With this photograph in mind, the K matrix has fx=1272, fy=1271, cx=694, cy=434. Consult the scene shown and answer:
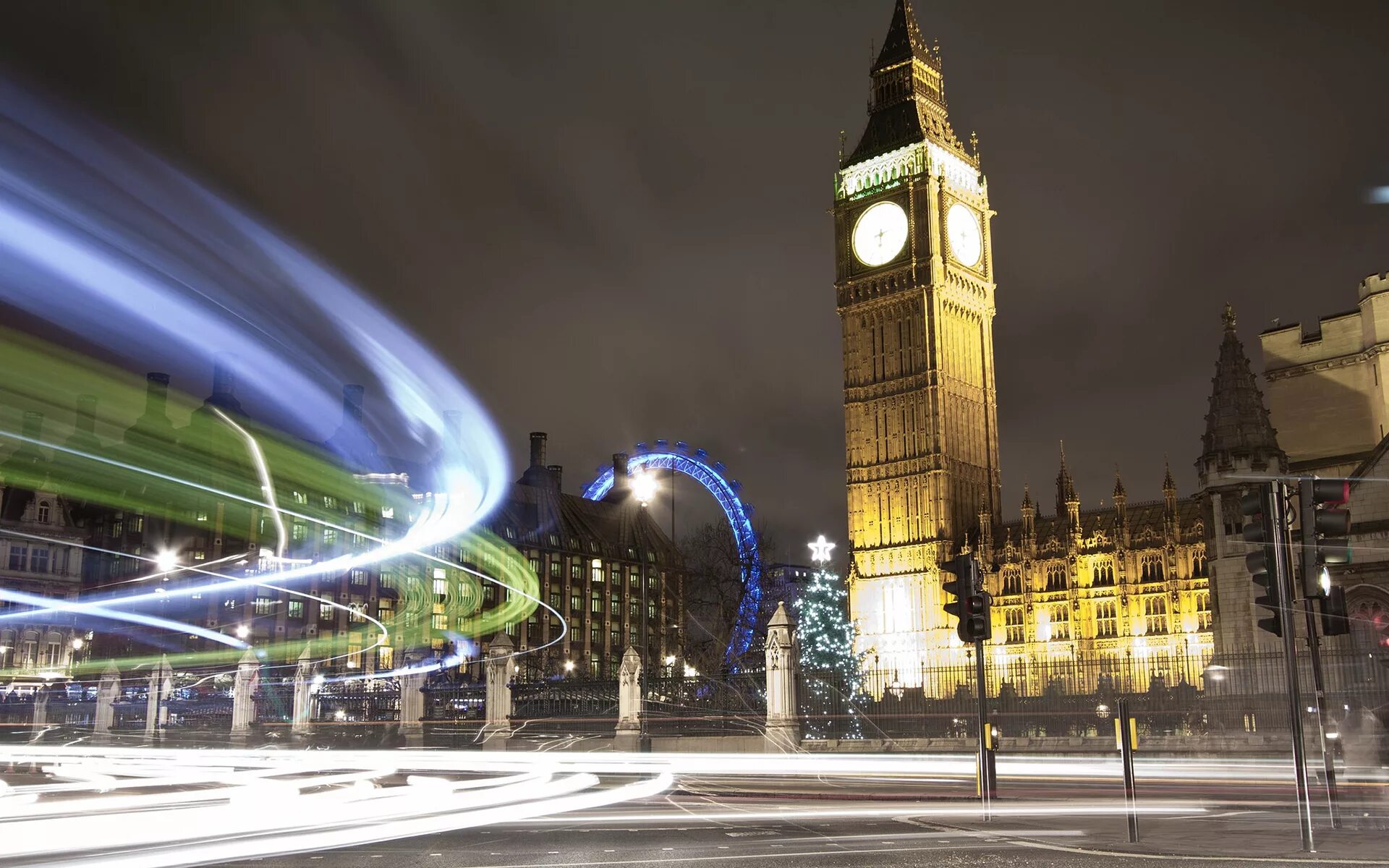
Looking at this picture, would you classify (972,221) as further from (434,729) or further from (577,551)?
(434,729)

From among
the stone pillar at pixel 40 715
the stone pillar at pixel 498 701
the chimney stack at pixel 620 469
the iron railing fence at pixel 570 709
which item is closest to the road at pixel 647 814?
the stone pillar at pixel 498 701

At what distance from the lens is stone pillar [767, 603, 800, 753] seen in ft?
104

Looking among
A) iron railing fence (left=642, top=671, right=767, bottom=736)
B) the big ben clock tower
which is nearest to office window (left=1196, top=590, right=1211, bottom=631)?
the big ben clock tower

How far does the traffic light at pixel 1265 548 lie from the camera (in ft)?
42.9

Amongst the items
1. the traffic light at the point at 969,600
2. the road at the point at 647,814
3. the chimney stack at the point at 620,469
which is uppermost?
the chimney stack at the point at 620,469

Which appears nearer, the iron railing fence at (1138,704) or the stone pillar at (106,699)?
the iron railing fence at (1138,704)

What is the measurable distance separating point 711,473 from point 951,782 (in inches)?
2409

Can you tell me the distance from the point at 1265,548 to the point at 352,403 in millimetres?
98334

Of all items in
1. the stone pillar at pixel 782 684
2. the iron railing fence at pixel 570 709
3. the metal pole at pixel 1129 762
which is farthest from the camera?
the iron railing fence at pixel 570 709

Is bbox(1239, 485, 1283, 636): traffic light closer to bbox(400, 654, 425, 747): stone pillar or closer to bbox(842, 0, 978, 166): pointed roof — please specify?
bbox(400, 654, 425, 747): stone pillar

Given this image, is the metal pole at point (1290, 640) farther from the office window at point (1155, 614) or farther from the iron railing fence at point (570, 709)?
the office window at point (1155, 614)

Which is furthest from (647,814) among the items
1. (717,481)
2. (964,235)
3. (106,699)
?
(964,235)

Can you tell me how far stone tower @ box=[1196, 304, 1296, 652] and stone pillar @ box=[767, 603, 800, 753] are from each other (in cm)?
1392

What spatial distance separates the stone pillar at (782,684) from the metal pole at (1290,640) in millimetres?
18796
